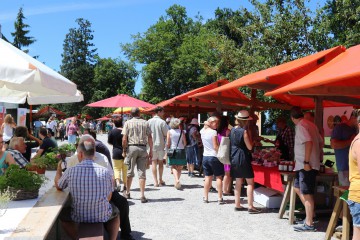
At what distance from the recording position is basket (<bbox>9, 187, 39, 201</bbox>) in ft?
15.1

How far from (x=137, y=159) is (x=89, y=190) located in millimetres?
3979

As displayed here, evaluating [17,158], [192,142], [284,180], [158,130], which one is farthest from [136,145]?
[192,142]

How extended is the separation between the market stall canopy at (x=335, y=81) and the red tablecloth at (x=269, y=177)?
162 cm

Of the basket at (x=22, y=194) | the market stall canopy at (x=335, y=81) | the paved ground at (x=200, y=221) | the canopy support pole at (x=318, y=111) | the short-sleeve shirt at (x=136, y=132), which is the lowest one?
the paved ground at (x=200, y=221)

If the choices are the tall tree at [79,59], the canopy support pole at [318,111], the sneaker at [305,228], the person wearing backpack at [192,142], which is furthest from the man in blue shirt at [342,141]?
the tall tree at [79,59]

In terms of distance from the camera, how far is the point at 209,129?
885cm

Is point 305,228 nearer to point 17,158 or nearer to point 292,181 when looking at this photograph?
point 292,181

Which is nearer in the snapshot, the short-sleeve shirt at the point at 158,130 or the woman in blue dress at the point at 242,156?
the woman in blue dress at the point at 242,156

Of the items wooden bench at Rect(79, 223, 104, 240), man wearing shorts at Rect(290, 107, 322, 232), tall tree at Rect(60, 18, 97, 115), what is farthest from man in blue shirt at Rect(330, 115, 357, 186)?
tall tree at Rect(60, 18, 97, 115)

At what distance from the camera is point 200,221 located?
7227mm

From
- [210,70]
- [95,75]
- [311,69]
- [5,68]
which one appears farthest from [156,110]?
[95,75]

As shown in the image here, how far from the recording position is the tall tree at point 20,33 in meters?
57.0

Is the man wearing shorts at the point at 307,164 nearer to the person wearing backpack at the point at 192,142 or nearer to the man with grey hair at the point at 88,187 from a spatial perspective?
the man with grey hair at the point at 88,187

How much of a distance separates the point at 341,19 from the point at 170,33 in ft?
127
